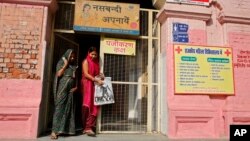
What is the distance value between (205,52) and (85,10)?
279cm

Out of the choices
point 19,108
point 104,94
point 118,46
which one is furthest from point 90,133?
point 118,46

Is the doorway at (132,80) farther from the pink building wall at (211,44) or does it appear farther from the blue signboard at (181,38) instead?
the blue signboard at (181,38)

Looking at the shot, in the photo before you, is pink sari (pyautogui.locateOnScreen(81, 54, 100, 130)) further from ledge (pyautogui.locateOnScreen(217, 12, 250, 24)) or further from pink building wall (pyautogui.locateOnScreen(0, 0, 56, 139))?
ledge (pyautogui.locateOnScreen(217, 12, 250, 24))

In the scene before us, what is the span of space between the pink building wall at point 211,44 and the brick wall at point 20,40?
8.76ft

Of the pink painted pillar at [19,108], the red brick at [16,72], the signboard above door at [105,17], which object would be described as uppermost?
the signboard above door at [105,17]

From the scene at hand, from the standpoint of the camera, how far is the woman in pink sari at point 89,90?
5105 millimetres

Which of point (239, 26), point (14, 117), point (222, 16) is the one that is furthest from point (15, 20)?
point (239, 26)

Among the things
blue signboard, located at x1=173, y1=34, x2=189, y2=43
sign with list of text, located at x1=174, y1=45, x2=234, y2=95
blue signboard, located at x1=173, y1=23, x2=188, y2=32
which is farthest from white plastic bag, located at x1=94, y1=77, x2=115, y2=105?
blue signboard, located at x1=173, y1=23, x2=188, y2=32

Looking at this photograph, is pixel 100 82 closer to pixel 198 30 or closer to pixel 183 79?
pixel 183 79

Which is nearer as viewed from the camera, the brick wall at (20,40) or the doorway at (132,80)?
the brick wall at (20,40)

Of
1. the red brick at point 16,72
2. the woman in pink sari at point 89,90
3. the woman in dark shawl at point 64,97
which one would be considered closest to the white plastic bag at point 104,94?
the woman in pink sari at point 89,90

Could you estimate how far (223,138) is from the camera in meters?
5.17

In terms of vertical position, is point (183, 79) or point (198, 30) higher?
point (198, 30)

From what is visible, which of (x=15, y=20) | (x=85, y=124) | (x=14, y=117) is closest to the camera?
(x=14, y=117)
